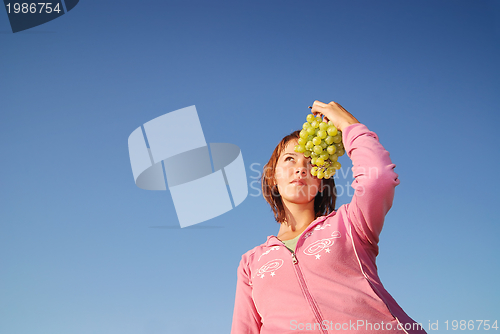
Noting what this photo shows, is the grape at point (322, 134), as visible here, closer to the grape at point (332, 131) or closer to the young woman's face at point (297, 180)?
the grape at point (332, 131)

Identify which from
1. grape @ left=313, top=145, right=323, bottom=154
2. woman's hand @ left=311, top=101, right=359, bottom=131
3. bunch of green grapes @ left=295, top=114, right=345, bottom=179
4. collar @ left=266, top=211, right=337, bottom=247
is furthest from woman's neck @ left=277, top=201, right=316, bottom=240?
woman's hand @ left=311, top=101, right=359, bottom=131

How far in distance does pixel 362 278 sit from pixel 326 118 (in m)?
1.28

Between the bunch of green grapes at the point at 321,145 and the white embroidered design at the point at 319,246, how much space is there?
62cm

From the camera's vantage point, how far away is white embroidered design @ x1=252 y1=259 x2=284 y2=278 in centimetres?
284

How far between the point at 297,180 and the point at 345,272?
1.04 m

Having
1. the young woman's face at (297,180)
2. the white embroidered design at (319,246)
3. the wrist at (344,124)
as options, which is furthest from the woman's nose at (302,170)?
the white embroidered design at (319,246)

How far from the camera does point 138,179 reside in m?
9.04

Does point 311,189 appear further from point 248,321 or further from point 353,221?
point 248,321

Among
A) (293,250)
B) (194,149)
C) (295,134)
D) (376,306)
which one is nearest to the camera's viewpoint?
(376,306)

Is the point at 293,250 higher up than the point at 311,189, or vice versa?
the point at 311,189

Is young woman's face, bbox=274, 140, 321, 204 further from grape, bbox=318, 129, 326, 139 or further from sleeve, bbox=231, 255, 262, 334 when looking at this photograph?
sleeve, bbox=231, 255, 262, 334

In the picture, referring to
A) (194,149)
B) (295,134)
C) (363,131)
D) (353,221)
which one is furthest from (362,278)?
(194,149)

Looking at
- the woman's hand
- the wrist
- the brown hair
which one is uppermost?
the woman's hand

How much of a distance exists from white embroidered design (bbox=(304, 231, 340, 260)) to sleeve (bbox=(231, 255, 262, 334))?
74cm
